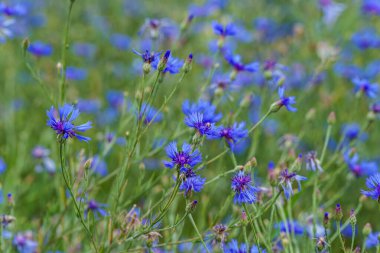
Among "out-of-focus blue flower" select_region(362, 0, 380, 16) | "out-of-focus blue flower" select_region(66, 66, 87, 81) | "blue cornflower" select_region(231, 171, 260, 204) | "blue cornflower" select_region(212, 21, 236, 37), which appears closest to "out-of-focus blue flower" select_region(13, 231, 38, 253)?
"blue cornflower" select_region(231, 171, 260, 204)

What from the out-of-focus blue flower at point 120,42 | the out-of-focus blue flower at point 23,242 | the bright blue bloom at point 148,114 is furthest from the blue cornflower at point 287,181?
the out-of-focus blue flower at point 120,42

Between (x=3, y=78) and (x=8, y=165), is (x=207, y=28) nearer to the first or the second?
(x=3, y=78)

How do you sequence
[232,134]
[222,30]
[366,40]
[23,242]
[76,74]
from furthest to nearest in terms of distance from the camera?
[76,74]
[366,40]
[222,30]
[23,242]
[232,134]

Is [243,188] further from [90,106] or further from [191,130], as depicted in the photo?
[90,106]

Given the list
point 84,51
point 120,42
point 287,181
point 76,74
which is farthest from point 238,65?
point 84,51

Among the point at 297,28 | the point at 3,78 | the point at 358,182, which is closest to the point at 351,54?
the point at 297,28

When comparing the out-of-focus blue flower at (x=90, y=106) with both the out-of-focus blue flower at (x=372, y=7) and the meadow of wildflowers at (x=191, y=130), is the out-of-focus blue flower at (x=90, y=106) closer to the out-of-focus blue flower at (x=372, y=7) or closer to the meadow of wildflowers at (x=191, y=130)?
the meadow of wildflowers at (x=191, y=130)

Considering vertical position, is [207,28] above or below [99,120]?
above

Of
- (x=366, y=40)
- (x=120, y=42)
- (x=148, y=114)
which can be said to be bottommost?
(x=148, y=114)
